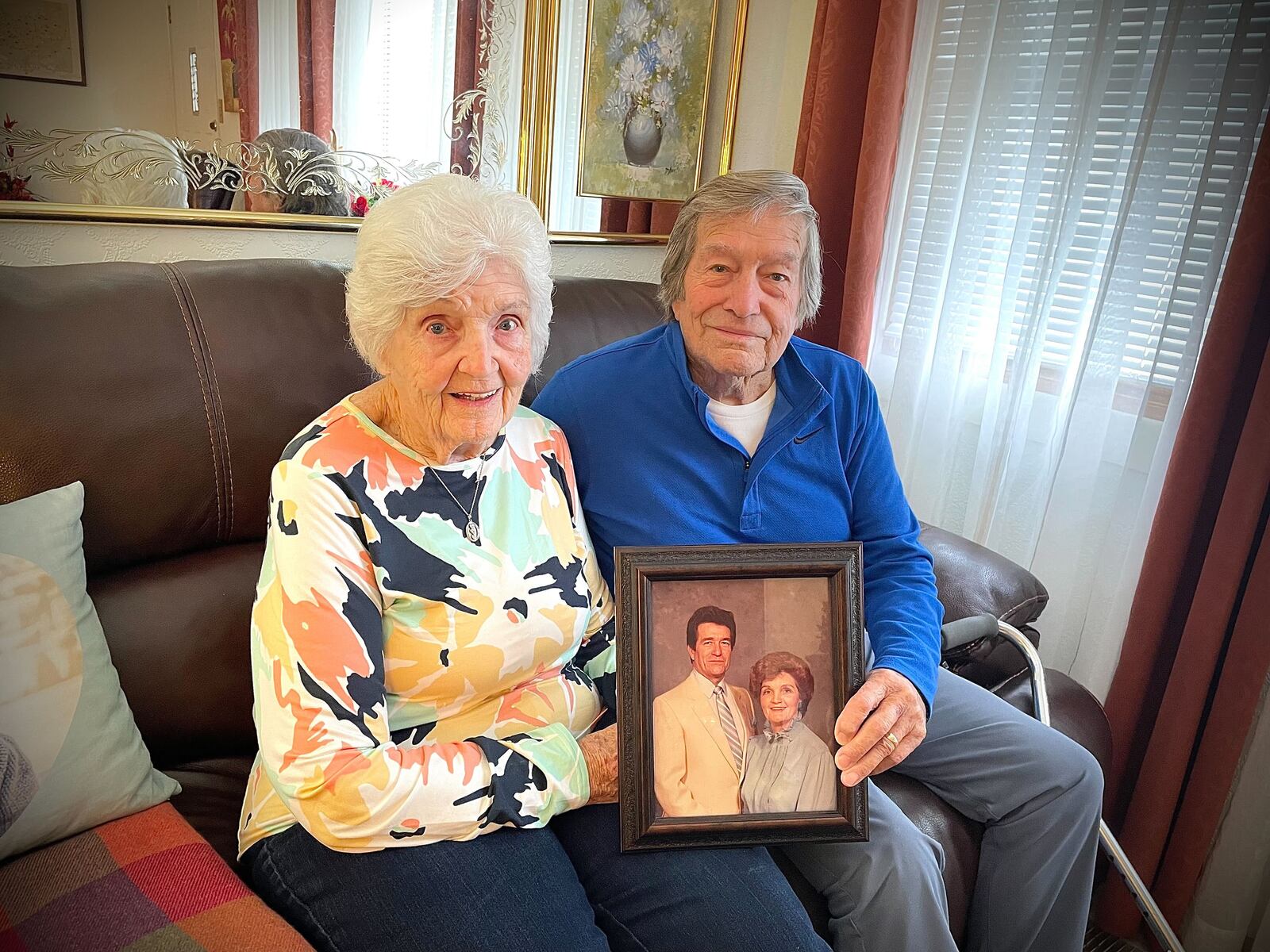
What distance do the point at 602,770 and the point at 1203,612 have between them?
1.22 m

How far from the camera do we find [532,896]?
3.39ft

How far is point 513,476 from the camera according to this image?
1.26 metres

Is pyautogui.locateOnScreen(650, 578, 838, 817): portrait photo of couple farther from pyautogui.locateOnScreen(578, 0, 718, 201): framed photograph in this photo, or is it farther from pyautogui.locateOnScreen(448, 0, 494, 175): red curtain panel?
pyautogui.locateOnScreen(578, 0, 718, 201): framed photograph

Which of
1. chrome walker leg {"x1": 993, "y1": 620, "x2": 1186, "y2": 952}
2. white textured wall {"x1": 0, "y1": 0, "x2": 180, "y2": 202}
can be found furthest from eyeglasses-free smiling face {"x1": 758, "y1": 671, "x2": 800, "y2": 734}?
white textured wall {"x1": 0, "y1": 0, "x2": 180, "y2": 202}

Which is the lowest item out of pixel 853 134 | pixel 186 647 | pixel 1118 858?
pixel 1118 858

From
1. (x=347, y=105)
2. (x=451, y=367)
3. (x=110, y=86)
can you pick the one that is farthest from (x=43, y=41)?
(x=451, y=367)

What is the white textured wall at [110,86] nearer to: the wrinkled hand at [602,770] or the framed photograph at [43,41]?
the framed photograph at [43,41]

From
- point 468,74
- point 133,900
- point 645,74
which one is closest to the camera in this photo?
point 133,900

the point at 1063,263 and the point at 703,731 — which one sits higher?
the point at 1063,263

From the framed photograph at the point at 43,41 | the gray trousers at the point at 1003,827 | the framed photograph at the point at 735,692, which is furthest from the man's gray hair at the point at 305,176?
the gray trousers at the point at 1003,827

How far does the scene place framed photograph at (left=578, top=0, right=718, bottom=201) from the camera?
2113 mm

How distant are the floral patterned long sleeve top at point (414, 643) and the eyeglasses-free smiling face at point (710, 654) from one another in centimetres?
20

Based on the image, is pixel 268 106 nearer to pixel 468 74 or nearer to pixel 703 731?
pixel 468 74

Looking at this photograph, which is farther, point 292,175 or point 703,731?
point 292,175
